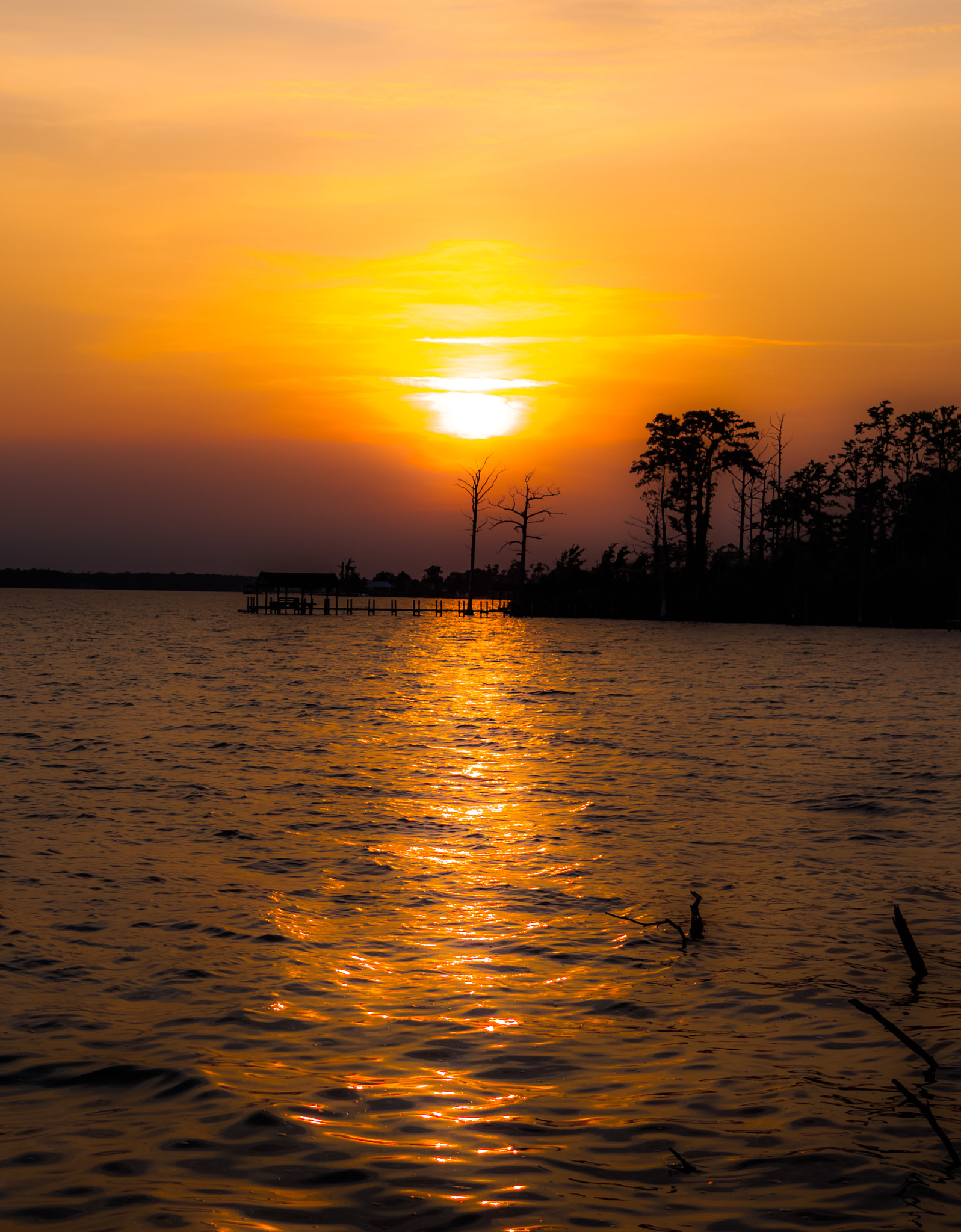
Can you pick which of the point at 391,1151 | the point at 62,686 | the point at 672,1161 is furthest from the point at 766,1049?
the point at 62,686

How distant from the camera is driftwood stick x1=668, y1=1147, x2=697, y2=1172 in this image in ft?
19.7

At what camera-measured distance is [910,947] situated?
8.62 meters

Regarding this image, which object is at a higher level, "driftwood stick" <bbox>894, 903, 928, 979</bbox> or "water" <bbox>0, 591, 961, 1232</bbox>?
"driftwood stick" <bbox>894, 903, 928, 979</bbox>

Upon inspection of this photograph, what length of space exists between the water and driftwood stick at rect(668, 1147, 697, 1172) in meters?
0.04

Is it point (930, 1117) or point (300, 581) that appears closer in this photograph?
point (930, 1117)

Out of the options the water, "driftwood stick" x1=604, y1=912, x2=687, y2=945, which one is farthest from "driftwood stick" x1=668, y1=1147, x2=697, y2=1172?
"driftwood stick" x1=604, y1=912, x2=687, y2=945

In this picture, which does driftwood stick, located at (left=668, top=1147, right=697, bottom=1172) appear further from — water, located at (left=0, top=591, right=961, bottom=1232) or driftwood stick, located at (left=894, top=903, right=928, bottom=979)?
driftwood stick, located at (left=894, top=903, right=928, bottom=979)

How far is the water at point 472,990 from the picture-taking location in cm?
588

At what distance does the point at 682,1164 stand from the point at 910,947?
3411 mm

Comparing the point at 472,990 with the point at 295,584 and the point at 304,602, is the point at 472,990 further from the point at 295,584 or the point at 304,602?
the point at 304,602

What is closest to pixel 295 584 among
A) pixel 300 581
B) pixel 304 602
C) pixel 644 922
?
pixel 300 581

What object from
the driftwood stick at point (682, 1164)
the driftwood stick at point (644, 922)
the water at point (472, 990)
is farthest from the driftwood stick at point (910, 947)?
the driftwood stick at point (682, 1164)

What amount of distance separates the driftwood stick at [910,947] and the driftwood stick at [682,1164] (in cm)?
254

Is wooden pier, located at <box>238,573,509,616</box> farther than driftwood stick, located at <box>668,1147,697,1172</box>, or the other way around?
wooden pier, located at <box>238,573,509,616</box>
